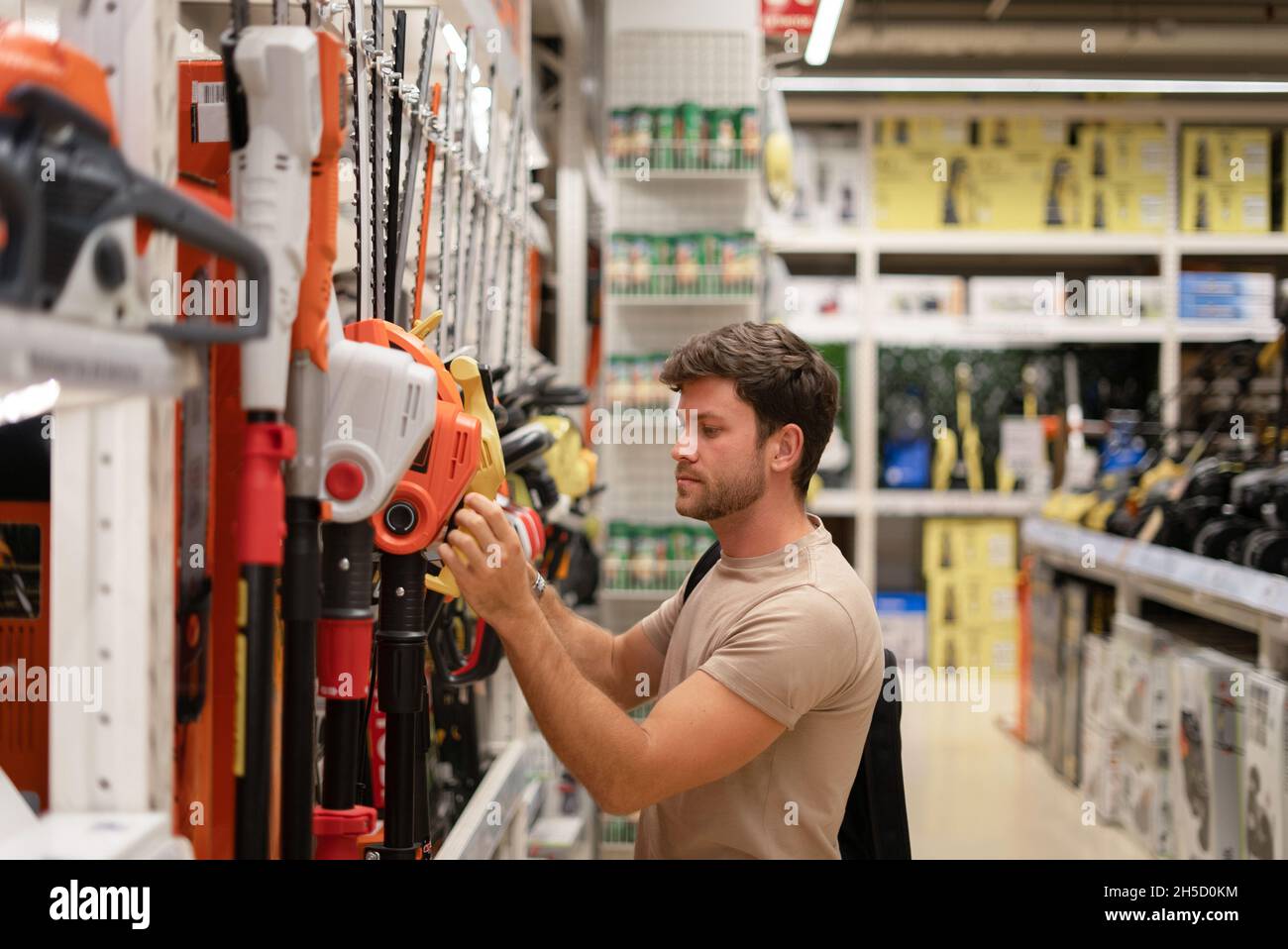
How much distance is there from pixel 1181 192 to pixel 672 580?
203 inches

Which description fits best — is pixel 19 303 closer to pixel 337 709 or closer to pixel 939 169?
pixel 337 709

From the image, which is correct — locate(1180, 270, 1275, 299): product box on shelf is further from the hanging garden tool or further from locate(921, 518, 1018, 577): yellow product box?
the hanging garden tool

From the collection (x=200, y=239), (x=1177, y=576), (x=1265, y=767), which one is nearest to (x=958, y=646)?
(x=1177, y=576)

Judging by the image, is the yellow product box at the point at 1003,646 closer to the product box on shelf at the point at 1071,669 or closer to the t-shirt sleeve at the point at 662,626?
the product box on shelf at the point at 1071,669

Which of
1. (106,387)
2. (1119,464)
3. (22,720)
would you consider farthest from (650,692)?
(1119,464)

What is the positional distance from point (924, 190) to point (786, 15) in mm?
3167

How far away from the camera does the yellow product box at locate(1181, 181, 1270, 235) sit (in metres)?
7.55

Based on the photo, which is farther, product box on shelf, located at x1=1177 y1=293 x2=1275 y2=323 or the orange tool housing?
product box on shelf, located at x1=1177 y1=293 x2=1275 y2=323

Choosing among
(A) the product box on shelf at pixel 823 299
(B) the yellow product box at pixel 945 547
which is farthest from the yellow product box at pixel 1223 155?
(B) the yellow product box at pixel 945 547

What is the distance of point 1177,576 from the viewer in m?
3.91

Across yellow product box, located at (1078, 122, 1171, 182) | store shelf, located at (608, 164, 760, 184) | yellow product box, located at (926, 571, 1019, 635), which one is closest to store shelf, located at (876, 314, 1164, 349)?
yellow product box, located at (1078, 122, 1171, 182)

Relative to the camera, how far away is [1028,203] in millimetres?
7676

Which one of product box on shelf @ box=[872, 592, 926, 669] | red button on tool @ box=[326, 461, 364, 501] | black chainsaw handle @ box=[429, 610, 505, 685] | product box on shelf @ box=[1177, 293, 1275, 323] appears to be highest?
product box on shelf @ box=[1177, 293, 1275, 323]

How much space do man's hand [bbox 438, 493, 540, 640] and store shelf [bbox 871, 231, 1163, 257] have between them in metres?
6.80
